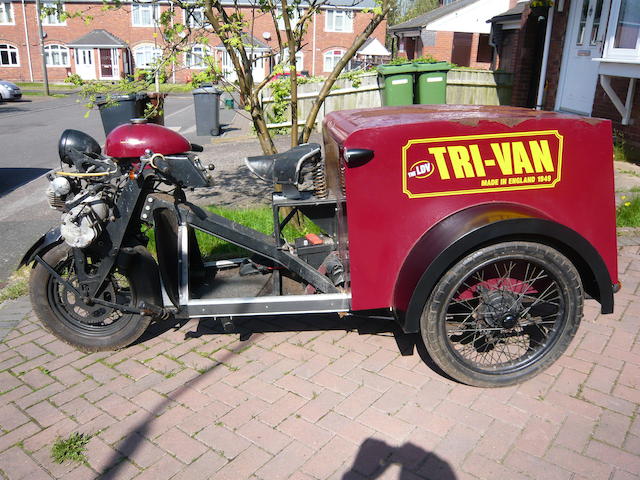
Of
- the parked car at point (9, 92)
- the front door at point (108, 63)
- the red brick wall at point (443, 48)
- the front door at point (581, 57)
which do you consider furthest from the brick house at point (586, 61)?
the front door at point (108, 63)

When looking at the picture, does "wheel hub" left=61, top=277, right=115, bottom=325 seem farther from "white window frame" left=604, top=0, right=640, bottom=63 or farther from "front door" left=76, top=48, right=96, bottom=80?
"front door" left=76, top=48, right=96, bottom=80

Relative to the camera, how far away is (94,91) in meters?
5.26

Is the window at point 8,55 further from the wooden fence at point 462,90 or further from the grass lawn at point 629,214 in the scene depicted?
the grass lawn at point 629,214

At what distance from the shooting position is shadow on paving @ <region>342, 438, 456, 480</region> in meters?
2.68

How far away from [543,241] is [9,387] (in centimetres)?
330

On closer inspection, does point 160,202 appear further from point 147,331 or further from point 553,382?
point 553,382

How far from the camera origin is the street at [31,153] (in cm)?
643

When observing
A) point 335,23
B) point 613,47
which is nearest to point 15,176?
point 613,47

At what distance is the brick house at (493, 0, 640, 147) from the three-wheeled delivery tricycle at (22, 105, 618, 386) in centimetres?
629

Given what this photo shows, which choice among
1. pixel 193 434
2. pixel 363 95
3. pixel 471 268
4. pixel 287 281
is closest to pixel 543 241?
pixel 471 268

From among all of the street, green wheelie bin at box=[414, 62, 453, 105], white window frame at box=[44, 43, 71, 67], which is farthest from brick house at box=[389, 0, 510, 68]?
white window frame at box=[44, 43, 71, 67]

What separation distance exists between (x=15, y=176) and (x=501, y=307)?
9.01 metres

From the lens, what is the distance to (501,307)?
330 cm

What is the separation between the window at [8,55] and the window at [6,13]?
6.00ft
